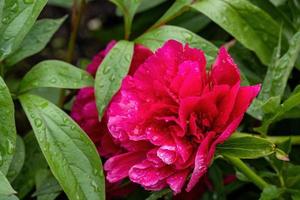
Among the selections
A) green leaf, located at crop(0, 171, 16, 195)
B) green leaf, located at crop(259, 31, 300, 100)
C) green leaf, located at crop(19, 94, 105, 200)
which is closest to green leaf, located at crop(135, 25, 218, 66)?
green leaf, located at crop(259, 31, 300, 100)

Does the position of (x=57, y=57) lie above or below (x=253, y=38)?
below

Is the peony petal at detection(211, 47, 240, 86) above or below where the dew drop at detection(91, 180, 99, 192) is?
above

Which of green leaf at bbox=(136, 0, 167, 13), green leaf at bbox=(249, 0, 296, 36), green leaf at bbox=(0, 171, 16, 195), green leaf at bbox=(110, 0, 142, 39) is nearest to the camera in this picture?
green leaf at bbox=(0, 171, 16, 195)

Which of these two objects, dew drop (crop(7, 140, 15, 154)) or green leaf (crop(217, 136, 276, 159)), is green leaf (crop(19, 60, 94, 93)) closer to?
dew drop (crop(7, 140, 15, 154))

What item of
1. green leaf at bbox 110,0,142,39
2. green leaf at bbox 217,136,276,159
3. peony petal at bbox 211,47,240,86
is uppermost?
peony petal at bbox 211,47,240,86

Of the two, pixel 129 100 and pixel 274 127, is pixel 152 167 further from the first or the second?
pixel 274 127

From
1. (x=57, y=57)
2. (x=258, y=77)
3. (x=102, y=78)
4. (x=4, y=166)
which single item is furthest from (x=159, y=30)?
(x=57, y=57)

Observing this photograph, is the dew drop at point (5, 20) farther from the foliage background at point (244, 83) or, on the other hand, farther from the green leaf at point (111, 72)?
the green leaf at point (111, 72)

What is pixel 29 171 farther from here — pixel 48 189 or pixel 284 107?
pixel 284 107
